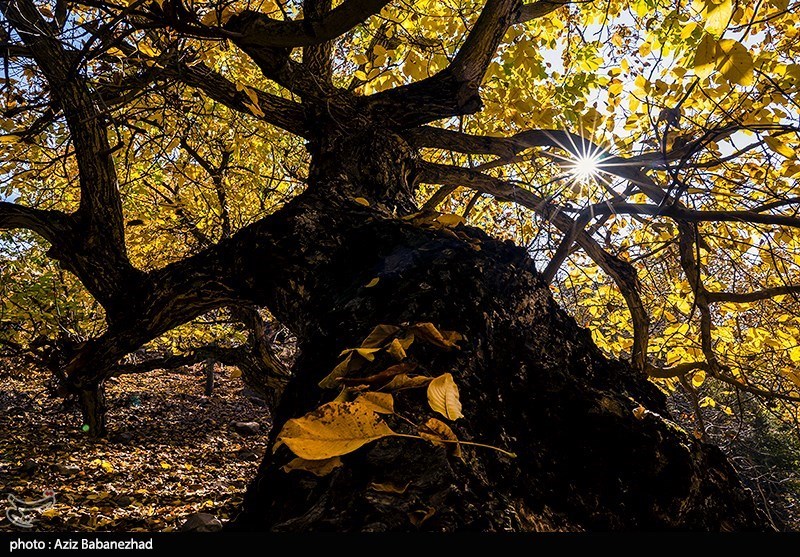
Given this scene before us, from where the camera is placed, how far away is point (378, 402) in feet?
3.00

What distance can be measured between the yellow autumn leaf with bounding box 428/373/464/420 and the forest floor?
1.62 meters

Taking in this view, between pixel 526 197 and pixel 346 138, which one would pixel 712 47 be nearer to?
pixel 526 197

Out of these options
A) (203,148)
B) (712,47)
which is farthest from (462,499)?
(203,148)

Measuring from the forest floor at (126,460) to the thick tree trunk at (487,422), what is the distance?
130cm

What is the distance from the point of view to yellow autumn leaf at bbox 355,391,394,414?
89cm

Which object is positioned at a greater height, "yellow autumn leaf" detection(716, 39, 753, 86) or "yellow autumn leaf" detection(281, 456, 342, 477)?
"yellow autumn leaf" detection(716, 39, 753, 86)

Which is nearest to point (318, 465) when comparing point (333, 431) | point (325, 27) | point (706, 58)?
point (333, 431)

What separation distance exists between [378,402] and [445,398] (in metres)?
0.17

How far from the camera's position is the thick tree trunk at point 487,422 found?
Result: 2.96ft

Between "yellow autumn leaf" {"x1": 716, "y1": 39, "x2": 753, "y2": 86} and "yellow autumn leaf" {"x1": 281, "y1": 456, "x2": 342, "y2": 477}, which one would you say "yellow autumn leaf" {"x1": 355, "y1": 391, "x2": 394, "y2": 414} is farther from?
"yellow autumn leaf" {"x1": 716, "y1": 39, "x2": 753, "y2": 86}

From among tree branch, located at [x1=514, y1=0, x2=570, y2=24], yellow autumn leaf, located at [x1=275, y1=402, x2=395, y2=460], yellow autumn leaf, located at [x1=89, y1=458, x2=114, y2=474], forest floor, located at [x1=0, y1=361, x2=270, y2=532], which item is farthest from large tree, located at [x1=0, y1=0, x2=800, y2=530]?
yellow autumn leaf, located at [x1=89, y1=458, x2=114, y2=474]

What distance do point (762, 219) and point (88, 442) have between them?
10.2 meters

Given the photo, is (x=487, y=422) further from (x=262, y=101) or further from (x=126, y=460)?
(x=126, y=460)

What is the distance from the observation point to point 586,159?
2.72 m
